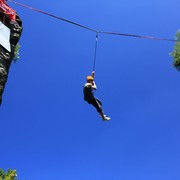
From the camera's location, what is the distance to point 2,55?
605 inches

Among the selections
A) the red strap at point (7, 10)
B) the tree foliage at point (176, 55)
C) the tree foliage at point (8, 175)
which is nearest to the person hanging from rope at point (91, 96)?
the red strap at point (7, 10)

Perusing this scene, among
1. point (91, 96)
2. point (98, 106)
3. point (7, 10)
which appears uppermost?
point (7, 10)

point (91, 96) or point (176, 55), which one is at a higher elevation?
point (176, 55)

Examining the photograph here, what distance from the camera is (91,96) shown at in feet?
48.6

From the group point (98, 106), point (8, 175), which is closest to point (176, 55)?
point (98, 106)

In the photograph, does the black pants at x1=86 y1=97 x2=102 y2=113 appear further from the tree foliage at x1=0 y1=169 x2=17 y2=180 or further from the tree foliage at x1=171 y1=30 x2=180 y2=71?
the tree foliage at x1=0 y1=169 x2=17 y2=180

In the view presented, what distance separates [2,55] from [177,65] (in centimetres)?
1579

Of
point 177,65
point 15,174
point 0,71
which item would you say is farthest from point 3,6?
point 15,174

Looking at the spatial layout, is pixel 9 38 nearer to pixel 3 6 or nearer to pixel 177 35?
pixel 3 6

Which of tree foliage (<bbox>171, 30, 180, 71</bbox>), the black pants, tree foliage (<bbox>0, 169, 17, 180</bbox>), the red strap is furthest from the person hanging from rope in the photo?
tree foliage (<bbox>0, 169, 17, 180</bbox>)

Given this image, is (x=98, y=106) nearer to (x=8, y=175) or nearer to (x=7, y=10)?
(x=7, y=10)

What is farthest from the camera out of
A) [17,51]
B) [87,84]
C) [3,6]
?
[17,51]

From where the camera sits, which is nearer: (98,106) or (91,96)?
(91,96)

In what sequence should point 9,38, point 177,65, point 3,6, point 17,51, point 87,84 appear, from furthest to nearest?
1. point 17,51
2. point 177,65
3. point 3,6
4. point 9,38
5. point 87,84
